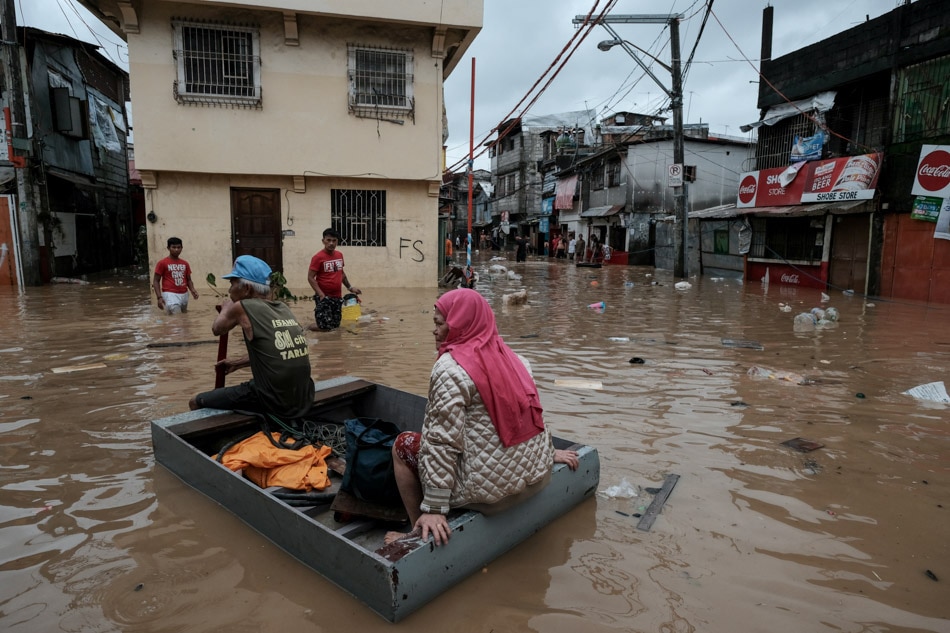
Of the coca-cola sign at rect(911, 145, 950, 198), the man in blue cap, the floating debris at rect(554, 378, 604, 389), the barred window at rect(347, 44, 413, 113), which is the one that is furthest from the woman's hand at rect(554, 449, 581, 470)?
the coca-cola sign at rect(911, 145, 950, 198)

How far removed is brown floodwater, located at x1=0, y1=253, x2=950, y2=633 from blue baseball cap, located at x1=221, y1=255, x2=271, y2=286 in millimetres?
1441

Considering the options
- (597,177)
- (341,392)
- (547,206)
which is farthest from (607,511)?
(547,206)

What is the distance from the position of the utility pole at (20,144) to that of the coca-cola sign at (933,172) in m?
20.6

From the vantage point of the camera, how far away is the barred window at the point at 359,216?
15617mm

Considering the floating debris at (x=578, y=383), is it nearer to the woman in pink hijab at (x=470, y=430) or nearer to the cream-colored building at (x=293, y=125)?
the woman in pink hijab at (x=470, y=430)

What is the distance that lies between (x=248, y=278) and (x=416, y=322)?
20.7ft

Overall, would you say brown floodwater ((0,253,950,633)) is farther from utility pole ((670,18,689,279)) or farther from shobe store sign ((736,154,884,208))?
utility pole ((670,18,689,279))

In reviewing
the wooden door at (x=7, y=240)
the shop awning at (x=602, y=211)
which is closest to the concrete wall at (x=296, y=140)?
the wooden door at (x=7, y=240)

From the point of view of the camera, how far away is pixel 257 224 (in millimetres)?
15266

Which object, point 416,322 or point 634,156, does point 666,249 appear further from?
point 416,322

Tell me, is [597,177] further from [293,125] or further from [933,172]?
[293,125]

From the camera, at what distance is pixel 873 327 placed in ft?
33.7

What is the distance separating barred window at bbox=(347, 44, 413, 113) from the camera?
14.9 meters

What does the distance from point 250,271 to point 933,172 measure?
15.0m
